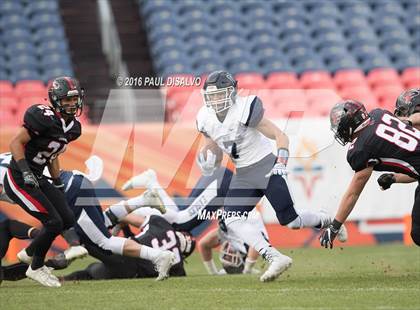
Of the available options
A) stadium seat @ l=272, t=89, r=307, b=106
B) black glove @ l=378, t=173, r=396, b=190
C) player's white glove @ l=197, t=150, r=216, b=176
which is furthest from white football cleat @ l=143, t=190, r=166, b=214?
stadium seat @ l=272, t=89, r=307, b=106

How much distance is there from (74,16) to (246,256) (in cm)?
757

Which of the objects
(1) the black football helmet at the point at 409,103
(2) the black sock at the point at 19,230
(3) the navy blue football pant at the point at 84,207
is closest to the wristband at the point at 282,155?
(1) the black football helmet at the point at 409,103

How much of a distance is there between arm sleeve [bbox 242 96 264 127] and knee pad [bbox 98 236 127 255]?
52.8 inches

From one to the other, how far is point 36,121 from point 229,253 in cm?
245

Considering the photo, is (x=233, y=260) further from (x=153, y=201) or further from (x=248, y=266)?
(x=153, y=201)

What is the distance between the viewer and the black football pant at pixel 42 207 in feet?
21.2

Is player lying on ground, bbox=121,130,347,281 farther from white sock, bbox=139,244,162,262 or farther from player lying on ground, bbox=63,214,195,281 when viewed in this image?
white sock, bbox=139,244,162,262

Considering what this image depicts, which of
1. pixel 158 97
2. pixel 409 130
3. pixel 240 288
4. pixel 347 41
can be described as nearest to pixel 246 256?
pixel 240 288

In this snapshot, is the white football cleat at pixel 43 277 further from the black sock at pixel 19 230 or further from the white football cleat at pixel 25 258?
the black sock at pixel 19 230

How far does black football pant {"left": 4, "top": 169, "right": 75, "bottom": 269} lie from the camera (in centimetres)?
647

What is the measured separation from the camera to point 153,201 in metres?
7.68

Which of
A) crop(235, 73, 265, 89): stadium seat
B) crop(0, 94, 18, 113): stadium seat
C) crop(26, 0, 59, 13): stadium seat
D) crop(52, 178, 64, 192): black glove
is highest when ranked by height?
crop(52, 178, 64, 192): black glove

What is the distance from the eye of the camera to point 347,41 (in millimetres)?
14008

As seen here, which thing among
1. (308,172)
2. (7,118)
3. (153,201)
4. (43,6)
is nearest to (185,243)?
(153,201)
